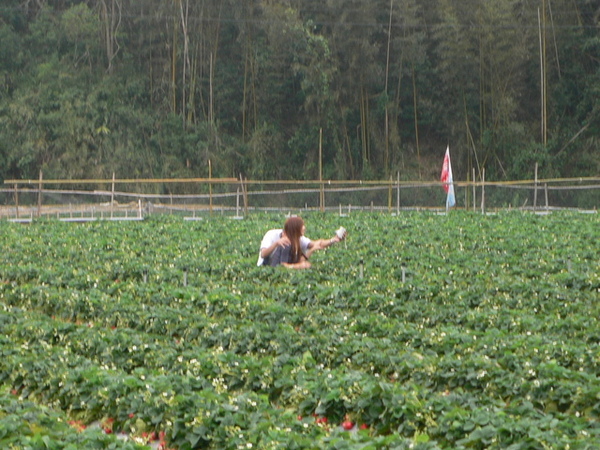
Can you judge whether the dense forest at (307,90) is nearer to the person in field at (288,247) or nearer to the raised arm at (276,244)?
the person in field at (288,247)

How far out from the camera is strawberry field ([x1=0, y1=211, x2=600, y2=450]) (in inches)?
247

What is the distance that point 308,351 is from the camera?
27.7 ft

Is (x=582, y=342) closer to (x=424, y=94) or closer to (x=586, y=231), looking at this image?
(x=586, y=231)

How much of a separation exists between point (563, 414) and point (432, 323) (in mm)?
3431

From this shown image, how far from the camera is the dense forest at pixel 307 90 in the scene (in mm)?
46062

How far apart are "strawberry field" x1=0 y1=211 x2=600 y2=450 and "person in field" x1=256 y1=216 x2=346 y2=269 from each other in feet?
0.93

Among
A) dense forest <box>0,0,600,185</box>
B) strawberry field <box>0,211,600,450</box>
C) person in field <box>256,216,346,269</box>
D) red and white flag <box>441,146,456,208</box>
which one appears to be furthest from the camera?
dense forest <box>0,0,600,185</box>

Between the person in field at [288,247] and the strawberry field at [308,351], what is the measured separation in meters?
0.28

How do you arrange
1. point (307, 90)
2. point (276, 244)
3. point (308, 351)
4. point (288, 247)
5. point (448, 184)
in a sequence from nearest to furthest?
1. point (308, 351)
2. point (276, 244)
3. point (288, 247)
4. point (448, 184)
5. point (307, 90)

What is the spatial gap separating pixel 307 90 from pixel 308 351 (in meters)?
40.3

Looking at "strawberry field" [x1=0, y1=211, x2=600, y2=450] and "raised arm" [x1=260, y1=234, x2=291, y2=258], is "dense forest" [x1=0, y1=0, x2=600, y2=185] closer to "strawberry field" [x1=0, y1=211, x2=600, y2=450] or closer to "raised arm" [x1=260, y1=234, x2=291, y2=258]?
"strawberry field" [x1=0, y1=211, x2=600, y2=450]

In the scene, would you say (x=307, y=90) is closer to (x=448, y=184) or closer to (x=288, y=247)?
(x=448, y=184)

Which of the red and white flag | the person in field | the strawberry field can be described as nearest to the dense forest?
the red and white flag

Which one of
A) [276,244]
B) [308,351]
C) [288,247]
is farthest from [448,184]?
[308,351]
